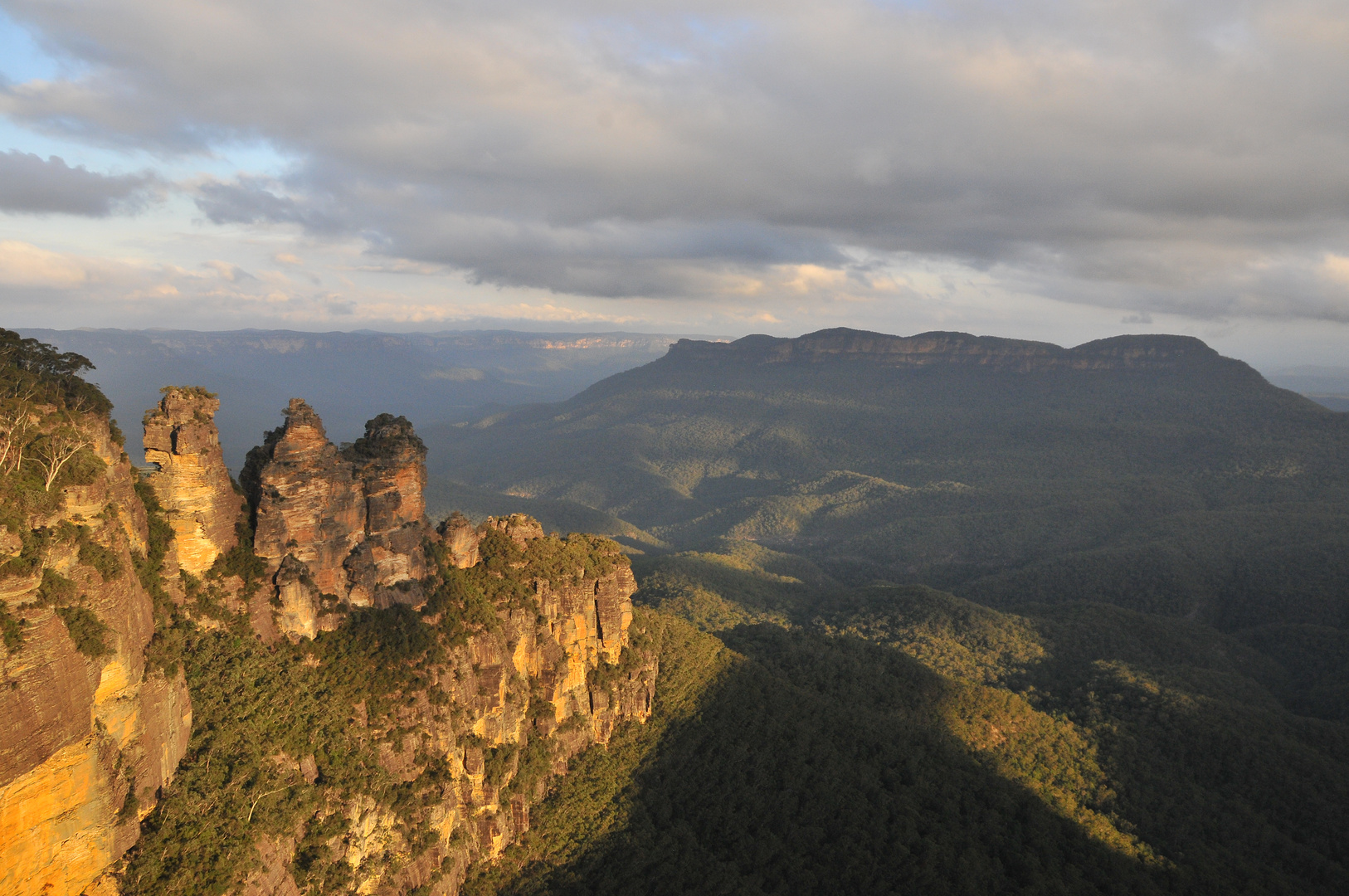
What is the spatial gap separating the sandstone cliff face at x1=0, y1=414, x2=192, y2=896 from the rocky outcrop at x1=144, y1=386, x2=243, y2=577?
14.6 feet

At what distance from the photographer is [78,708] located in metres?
23.5

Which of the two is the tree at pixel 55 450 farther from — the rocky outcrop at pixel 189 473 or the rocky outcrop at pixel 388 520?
the rocky outcrop at pixel 388 520

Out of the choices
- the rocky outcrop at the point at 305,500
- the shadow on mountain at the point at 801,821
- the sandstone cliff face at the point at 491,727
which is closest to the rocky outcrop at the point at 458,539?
the sandstone cliff face at the point at 491,727

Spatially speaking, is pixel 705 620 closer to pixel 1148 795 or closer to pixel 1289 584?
pixel 1148 795

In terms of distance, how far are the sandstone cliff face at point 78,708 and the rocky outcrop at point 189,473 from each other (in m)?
4.44

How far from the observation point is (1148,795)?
59875 mm

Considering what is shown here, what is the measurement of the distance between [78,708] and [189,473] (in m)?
14.5

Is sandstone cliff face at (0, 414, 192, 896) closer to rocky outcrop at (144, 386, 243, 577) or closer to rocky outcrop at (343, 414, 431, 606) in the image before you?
rocky outcrop at (144, 386, 243, 577)

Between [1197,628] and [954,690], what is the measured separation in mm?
59665

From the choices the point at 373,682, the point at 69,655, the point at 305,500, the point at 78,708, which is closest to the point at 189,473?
the point at 305,500

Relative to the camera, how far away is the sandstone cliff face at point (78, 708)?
2153 cm

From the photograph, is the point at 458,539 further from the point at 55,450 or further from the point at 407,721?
the point at 55,450

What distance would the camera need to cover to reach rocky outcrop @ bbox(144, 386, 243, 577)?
34094mm

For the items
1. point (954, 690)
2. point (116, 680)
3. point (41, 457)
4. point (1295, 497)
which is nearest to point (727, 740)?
point (954, 690)
